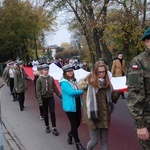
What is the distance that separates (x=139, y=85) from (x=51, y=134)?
4614 millimetres

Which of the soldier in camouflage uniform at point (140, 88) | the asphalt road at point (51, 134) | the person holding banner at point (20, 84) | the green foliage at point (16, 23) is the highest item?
the green foliage at point (16, 23)

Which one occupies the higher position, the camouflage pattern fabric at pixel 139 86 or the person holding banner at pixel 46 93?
the camouflage pattern fabric at pixel 139 86

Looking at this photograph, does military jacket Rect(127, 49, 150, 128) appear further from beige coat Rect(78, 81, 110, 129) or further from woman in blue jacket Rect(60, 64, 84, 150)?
woman in blue jacket Rect(60, 64, 84, 150)

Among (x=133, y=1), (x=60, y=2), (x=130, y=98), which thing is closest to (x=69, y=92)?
(x=130, y=98)

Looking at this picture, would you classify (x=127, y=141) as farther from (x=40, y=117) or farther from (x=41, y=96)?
(x=40, y=117)

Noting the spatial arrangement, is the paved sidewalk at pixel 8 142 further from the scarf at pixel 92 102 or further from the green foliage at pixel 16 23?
the green foliage at pixel 16 23

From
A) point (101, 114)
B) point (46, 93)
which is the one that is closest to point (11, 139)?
point (46, 93)

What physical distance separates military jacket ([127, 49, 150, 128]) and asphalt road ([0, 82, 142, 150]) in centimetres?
290

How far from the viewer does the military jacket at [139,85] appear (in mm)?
3221

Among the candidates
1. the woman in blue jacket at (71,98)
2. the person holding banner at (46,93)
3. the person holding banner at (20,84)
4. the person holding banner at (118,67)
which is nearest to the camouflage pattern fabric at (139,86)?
the woman in blue jacket at (71,98)

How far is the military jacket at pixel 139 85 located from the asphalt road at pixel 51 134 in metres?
2.90

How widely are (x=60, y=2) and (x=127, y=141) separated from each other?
20.8m

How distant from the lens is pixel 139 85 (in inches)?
127

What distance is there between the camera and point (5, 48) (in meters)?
36.7
